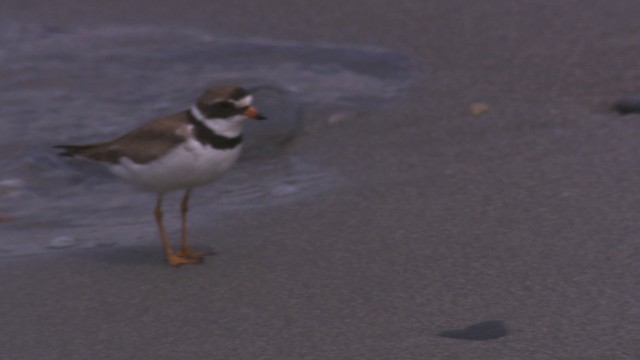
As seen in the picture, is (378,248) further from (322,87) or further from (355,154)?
(322,87)

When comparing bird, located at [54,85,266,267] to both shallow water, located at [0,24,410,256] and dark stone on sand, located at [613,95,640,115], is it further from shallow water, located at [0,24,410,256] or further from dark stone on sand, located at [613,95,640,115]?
dark stone on sand, located at [613,95,640,115]

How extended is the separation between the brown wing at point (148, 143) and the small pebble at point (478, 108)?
1924mm

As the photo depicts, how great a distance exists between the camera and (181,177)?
434 cm

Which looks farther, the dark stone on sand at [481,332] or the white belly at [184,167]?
the white belly at [184,167]

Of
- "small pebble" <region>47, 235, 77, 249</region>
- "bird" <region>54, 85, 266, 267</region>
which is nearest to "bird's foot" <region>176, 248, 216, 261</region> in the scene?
"bird" <region>54, 85, 266, 267</region>

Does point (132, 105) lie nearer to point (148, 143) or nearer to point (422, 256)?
point (148, 143)

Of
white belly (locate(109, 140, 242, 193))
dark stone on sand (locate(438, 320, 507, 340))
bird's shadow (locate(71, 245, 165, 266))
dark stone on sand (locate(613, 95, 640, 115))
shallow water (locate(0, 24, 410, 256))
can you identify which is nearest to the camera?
dark stone on sand (locate(438, 320, 507, 340))

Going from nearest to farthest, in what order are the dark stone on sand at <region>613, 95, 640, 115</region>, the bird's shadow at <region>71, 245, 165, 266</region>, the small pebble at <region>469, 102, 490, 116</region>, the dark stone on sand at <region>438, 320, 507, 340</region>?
1. the dark stone on sand at <region>438, 320, 507, 340</region>
2. the bird's shadow at <region>71, 245, 165, 266</region>
3. the dark stone on sand at <region>613, 95, 640, 115</region>
4. the small pebble at <region>469, 102, 490, 116</region>

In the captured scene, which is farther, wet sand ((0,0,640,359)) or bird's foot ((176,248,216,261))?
bird's foot ((176,248,216,261))

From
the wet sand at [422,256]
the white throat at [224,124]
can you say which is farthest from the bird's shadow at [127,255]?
the white throat at [224,124]

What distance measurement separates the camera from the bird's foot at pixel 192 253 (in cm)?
438

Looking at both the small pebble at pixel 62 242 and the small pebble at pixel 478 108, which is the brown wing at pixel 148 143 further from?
the small pebble at pixel 478 108

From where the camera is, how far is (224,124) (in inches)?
169

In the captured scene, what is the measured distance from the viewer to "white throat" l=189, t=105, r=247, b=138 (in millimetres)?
4293
